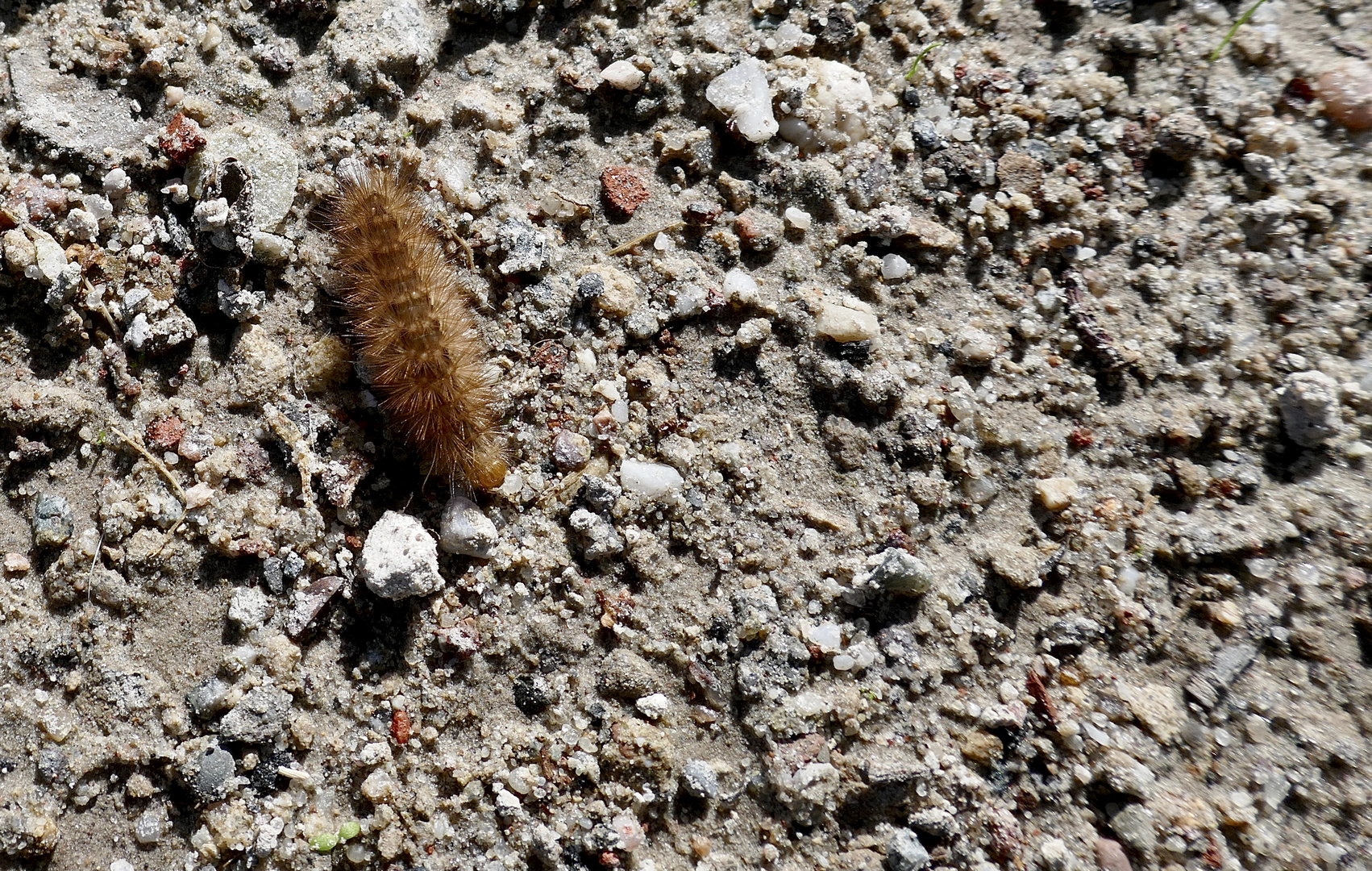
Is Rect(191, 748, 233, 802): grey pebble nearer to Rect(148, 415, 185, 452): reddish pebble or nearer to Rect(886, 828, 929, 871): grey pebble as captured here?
Rect(148, 415, 185, 452): reddish pebble

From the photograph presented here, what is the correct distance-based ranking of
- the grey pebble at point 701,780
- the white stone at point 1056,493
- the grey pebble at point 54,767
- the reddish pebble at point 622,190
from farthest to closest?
the reddish pebble at point 622,190 → the white stone at point 1056,493 → the grey pebble at point 701,780 → the grey pebble at point 54,767

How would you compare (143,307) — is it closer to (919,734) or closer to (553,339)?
(553,339)

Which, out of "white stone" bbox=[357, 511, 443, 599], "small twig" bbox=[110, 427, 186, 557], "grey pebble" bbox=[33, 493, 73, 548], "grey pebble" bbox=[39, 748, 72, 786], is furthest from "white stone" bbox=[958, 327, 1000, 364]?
"grey pebble" bbox=[39, 748, 72, 786]

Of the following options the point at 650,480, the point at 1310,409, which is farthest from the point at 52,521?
the point at 1310,409

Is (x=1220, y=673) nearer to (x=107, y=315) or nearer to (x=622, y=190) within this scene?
(x=622, y=190)

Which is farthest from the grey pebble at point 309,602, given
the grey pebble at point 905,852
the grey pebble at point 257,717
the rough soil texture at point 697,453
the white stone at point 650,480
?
the grey pebble at point 905,852

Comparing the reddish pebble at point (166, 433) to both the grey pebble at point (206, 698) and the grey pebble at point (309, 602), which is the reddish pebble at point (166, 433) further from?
the grey pebble at point (206, 698)

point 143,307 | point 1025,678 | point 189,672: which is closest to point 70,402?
point 143,307
